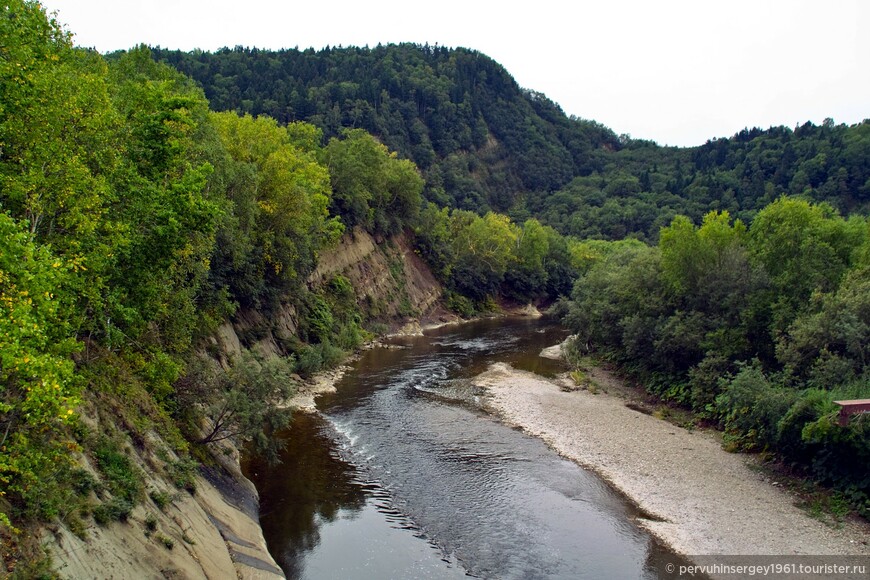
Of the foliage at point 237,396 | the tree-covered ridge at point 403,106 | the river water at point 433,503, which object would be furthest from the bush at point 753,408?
the tree-covered ridge at point 403,106

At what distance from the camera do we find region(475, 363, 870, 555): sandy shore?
Result: 22.3 m

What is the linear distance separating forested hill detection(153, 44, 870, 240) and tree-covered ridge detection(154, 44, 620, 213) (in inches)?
14.2

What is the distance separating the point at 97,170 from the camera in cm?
1719

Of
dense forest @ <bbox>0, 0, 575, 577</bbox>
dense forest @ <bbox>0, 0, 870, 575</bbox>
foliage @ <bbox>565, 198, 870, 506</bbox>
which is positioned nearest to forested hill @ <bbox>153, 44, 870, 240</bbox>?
dense forest @ <bbox>0, 0, 870, 575</bbox>

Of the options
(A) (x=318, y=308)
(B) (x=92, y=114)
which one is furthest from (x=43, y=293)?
(A) (x=318, y=308)

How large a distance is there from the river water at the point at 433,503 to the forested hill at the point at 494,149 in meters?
108

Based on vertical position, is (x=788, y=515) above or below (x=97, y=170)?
below

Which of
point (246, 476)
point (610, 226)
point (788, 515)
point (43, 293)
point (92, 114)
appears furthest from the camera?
point (610, 226)

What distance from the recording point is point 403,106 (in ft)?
538

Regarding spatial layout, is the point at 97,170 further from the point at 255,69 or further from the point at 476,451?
the point at 255,69

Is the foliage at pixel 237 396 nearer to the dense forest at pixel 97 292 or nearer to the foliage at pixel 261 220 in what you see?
the dense forest at pixel 97 292

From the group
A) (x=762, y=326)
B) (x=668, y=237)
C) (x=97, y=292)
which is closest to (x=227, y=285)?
(x=97, y=292)

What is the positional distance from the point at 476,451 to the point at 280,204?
82.9 ft

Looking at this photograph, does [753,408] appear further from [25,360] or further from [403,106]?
[403,106]
